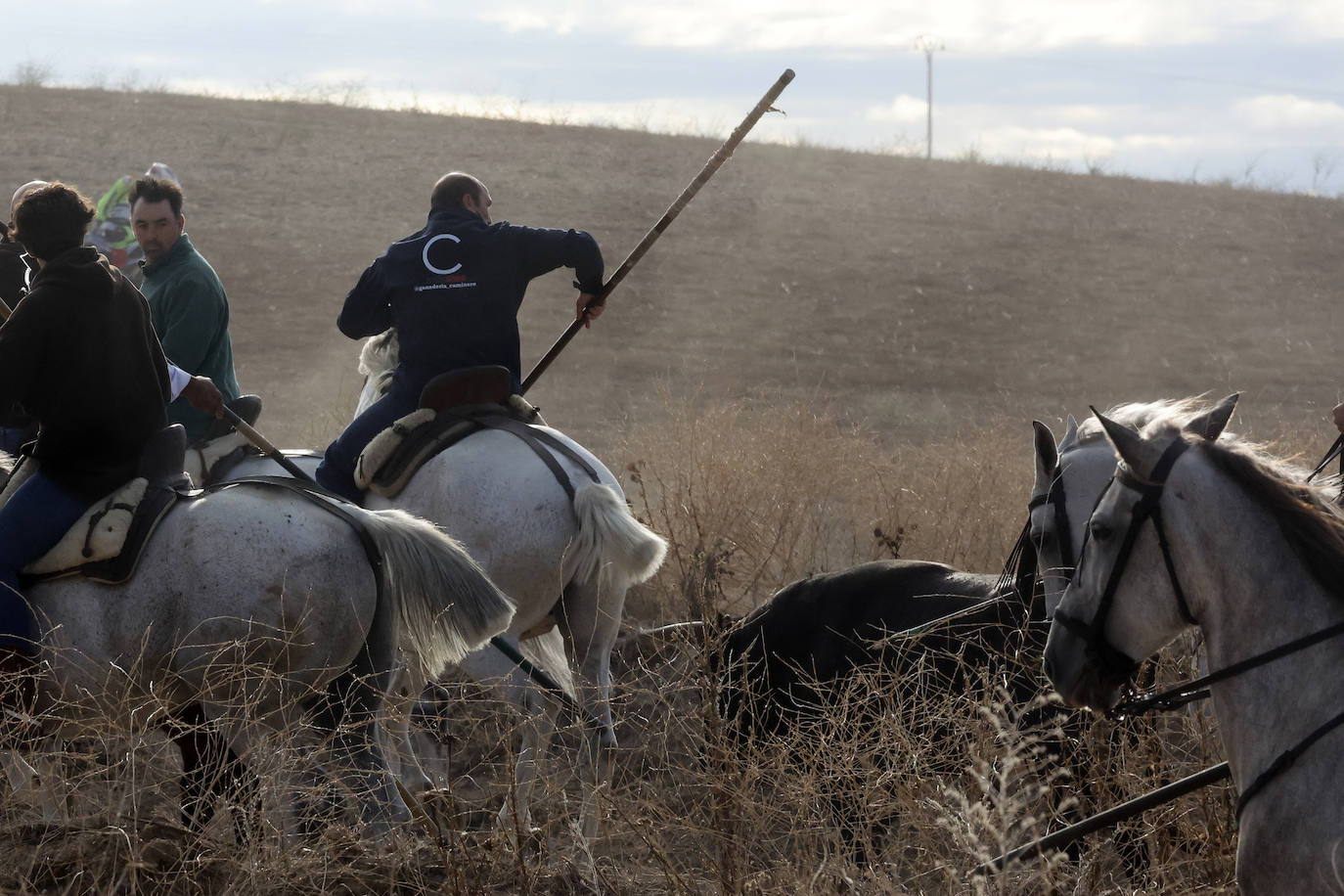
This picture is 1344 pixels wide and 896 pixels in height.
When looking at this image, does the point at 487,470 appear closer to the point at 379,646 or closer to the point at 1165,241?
the point at 379,646

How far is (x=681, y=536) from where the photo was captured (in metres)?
8.93

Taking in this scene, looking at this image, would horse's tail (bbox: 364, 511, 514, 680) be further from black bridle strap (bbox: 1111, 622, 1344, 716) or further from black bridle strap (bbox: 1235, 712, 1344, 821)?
black bridle strap (bbox: 1235, 712, 1344, 821)

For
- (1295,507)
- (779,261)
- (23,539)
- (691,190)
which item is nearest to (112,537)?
(23,539)

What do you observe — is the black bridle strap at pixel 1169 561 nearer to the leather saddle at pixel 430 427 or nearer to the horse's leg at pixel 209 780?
the horse's leg at pixel 209 780

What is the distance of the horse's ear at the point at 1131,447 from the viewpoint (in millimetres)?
2982

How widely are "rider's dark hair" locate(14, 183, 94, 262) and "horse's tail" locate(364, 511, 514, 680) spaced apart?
1.31m

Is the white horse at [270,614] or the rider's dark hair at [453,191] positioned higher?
the rider's dark hair at [453,191]

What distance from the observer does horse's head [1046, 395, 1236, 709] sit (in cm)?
302

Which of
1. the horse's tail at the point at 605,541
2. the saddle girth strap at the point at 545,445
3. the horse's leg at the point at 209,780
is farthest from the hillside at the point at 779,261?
the horse's leg at the point at 209,780

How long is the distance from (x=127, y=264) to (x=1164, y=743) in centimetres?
622

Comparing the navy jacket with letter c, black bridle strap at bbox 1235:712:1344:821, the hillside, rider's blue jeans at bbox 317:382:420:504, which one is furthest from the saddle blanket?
the hillside

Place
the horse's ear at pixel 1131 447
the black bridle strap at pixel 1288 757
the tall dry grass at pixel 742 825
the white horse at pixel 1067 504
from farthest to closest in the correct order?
1. the white horse at pixel 1067 504
2. the tall dry grass at pixel 742 825
3. the horse's ear at pixel 1131 447
4. the black bridle strap at pixel 1288 757

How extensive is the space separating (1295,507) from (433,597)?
8.64ft

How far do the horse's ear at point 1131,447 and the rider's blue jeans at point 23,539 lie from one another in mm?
3117
